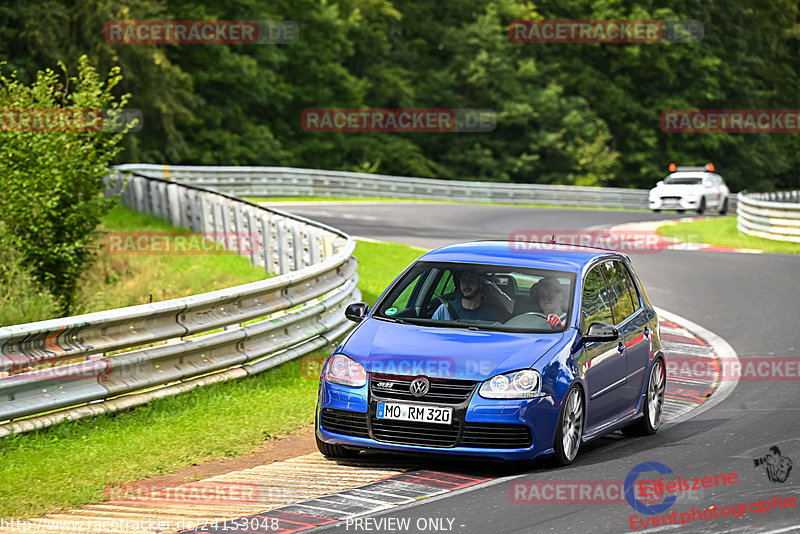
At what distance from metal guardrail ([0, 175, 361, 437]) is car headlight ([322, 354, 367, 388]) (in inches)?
76.9

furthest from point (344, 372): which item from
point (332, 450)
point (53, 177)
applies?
point (53, 177)

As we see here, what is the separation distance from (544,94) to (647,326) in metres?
52.3

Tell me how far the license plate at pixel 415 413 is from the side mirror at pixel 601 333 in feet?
4.38

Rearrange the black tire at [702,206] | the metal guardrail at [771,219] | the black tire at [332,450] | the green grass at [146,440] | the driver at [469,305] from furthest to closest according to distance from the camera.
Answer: the black tire at [702,206], the metal guardrail at [771,219], the driver at [469,305], the black tire at [332,450], the green grass at [146,440]

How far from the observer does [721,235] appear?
1244 inches

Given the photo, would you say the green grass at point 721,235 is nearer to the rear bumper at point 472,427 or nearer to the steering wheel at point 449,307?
the steering wheel at point 449,307

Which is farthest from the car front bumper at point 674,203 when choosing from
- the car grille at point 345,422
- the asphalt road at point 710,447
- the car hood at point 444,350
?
the car grille at point 345,422

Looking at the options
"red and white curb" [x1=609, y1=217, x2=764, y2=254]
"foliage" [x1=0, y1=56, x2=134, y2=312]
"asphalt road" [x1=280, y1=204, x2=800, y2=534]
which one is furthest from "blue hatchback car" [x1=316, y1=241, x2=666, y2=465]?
"red and white curb" [x1=609, y1=217, x2=764, y2=254]

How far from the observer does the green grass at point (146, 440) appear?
7711mm

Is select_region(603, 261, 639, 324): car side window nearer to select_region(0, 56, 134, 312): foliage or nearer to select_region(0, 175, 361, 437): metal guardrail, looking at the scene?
select_region(0, 175, 361, 437): metal guardrail

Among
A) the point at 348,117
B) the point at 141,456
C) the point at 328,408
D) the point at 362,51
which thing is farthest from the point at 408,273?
the point at 362,51

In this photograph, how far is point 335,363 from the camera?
855 centimetres

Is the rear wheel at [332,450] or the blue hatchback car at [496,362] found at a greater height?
the blue hatchback car at [496,362]

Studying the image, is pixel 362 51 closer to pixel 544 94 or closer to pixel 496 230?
pixel 544 94
